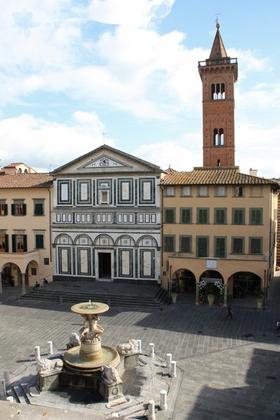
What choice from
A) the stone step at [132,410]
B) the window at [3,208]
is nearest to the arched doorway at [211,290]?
the stone step at [132,410]

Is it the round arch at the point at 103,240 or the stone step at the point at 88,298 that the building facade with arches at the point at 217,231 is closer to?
the stone step at the point at 88,298

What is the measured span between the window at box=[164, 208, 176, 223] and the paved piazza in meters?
7.67

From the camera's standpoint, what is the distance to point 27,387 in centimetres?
1778

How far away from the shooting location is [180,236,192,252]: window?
34688 mm

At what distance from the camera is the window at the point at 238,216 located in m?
33.2

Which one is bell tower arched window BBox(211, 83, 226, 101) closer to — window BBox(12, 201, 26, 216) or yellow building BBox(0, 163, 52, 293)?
yellow building BBox(0, 163, 52, 293)

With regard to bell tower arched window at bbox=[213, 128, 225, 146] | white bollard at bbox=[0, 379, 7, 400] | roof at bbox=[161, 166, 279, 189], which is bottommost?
white bollard at bbox=[0, 379, 7, 400]

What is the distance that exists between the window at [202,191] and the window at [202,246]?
3698mm

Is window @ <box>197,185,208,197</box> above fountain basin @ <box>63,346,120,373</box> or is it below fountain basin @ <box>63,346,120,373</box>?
above

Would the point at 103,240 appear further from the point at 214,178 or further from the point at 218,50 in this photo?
the point at 218,50

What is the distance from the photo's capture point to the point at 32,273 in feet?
128

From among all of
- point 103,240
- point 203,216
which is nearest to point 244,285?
point 203,216

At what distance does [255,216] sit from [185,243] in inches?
251

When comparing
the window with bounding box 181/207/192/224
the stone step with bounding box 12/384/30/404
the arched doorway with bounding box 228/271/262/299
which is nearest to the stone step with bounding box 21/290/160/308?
the arched doorway with bounding box 228/271/262/299
